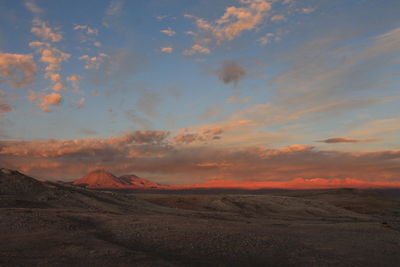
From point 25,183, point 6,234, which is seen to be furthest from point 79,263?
point 25,183

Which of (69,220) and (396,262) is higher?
(69,220)

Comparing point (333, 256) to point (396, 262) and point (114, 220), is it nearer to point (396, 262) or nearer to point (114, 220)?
point (396, 262)

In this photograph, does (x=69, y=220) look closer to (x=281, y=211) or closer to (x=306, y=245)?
(x=306, y=245)

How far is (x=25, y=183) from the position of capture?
2695cm

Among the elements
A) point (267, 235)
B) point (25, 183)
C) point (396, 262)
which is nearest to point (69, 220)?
point (267, 235)

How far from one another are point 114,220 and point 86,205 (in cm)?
1067

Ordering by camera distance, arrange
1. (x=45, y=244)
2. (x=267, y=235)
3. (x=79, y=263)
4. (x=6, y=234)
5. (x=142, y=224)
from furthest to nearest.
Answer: (x=142, y=224)
(x=267, y=235)
(x=6, y=234)
(x=45, y=244)
(x=79, y=263)

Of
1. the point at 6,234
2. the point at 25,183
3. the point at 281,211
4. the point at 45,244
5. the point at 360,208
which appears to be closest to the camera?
the point at 45,244

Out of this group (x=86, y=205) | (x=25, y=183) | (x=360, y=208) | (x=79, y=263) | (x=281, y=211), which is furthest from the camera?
(x=360, y=208)

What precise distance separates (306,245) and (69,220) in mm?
10009

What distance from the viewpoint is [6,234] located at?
12344 mm

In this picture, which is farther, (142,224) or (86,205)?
(86,205)

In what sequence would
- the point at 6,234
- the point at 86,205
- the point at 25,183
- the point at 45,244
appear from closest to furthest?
the point at 45,244, the point at 6,234, the point at 86,205, the point at 25,183

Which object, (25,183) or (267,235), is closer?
(267,235)
